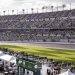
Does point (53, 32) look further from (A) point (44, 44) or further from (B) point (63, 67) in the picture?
(B) point (63, 67)

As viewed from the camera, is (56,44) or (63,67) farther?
(56,44)

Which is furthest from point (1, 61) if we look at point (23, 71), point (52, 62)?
point (23, 71)

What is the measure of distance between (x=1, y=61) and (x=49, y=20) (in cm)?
5937

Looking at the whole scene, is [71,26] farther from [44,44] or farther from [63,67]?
[63,67]

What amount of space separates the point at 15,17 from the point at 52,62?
79.3 meters

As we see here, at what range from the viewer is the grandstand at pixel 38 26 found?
6819 cm

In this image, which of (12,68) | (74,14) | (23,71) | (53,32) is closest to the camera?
(23,71)

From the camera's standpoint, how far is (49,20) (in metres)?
86.2

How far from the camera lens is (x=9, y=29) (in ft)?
296

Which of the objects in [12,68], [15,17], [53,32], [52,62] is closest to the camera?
[12,68]

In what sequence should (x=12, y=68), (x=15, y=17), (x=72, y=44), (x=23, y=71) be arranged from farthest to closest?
(x=15, y=17) < (x=72, y=44) < (x=12, y=68) < (x=23, y=71)

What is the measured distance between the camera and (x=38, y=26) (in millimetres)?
82938

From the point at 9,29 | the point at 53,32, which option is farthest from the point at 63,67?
the point at 9,29

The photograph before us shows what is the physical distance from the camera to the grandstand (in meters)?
68.2
